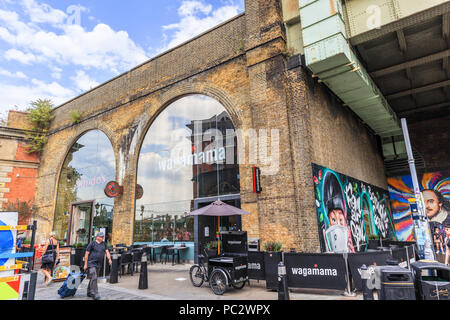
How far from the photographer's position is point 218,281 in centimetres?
743

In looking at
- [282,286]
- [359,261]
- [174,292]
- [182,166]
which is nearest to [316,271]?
[359,261]

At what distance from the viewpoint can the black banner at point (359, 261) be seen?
22.2ft

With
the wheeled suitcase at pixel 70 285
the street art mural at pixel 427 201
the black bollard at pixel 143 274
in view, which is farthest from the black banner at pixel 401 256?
the street art mural at pixel 427 201

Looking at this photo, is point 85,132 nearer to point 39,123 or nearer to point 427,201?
point 39,123

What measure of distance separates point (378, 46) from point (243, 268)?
11378 millimetres

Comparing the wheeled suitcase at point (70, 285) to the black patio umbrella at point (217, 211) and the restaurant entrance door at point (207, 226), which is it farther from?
the restaurant entrance door at point (207, 226)

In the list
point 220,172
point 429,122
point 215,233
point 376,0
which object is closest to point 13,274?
point 220,172

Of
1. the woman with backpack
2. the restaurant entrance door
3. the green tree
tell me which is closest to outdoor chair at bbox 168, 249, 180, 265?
the restaurant entrance door

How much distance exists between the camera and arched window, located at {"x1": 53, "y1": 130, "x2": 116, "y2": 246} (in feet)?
54.6

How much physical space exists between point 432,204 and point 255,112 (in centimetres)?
1584

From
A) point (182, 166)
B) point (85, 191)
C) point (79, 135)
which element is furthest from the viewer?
point (79, 135)

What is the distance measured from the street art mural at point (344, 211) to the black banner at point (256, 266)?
2.51m

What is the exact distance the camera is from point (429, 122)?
1989 cm

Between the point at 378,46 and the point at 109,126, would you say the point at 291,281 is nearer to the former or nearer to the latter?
the point at 378,46
